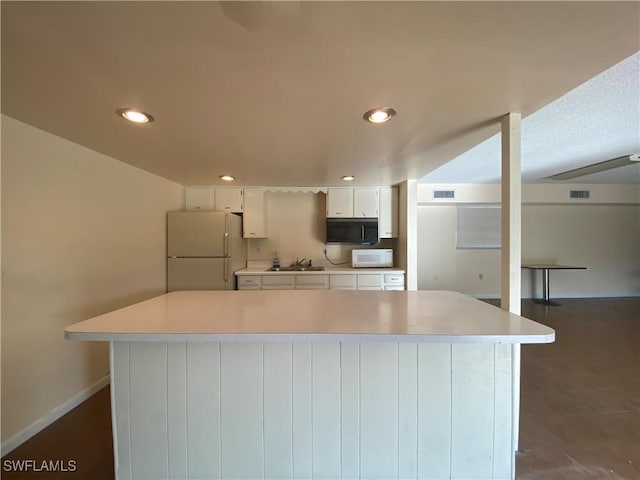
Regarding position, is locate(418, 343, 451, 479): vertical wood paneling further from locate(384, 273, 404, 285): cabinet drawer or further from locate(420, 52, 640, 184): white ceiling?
locate(384, 273, 404, 285): cabinet drawer

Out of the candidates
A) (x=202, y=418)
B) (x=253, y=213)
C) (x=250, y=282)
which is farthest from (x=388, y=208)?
(x=202, y=418)

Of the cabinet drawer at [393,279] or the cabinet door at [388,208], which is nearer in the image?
the cabinet drawer at [393,279]

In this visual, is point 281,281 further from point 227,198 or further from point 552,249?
point 552,249

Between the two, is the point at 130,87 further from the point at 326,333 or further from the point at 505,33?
the point at 505,33

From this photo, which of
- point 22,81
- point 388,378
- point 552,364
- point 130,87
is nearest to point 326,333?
point 388,378

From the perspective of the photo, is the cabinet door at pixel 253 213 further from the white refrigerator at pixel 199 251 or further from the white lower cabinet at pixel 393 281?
the white lower cabinet at pixel 393 281

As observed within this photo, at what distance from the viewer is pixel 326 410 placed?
1375mm

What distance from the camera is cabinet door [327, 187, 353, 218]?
3.96m

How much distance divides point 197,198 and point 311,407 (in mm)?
3300

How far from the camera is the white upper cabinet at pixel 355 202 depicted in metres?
3.97

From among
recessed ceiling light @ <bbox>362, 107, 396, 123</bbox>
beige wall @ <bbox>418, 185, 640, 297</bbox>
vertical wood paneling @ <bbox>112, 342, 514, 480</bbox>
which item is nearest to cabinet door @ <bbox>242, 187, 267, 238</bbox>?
recessed ceiling light @ <bbox>362, 107, 396, 123</bbox>

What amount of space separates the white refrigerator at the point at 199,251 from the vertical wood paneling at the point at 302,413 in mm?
2244

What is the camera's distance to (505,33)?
2.97 feet

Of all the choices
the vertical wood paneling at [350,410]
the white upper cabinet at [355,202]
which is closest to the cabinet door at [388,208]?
the white upper cabinet at [355,202]
